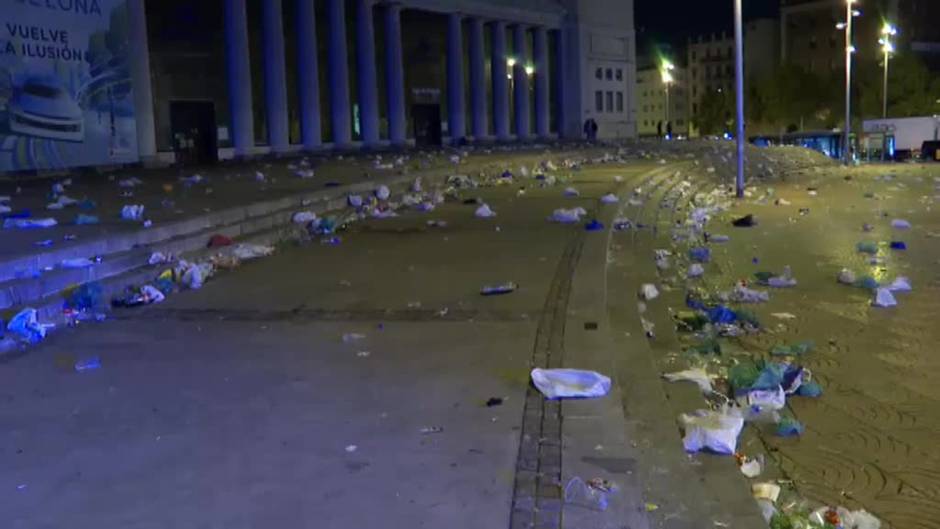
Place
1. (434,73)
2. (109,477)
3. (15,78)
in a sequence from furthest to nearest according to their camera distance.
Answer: (434,73), (15,78), (109,477)

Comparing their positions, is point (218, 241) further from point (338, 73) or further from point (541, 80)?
point (541, 80)

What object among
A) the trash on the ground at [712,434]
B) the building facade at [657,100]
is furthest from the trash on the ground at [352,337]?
the building facade at [657,100]

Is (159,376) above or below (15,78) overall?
below

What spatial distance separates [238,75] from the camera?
30984 millimetres

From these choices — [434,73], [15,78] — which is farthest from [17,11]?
[434,73]

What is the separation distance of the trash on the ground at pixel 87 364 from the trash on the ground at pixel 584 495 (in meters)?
3.66

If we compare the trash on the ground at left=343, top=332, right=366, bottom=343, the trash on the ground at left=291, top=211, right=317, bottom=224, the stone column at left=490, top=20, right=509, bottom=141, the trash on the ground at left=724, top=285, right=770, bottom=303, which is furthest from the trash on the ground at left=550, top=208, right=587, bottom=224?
the stone column at left=490, top=20, right=509, bottom=141

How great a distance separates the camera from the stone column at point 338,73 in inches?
1396

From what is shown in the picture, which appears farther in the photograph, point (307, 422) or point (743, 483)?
point (307, 422)

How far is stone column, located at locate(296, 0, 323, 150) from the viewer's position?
3391cm

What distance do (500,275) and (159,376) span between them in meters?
4.21

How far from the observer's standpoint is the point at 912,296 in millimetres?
10320

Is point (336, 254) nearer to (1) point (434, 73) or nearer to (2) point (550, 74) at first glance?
(1) point (434, 73)

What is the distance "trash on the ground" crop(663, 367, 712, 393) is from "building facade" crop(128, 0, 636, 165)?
73.6ft
